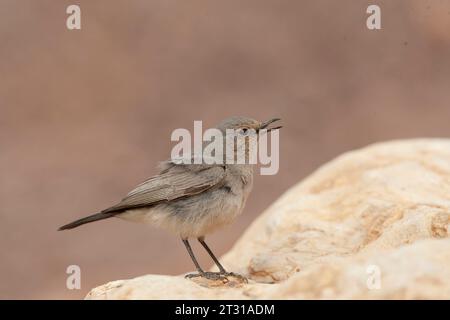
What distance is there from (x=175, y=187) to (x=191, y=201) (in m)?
0.17

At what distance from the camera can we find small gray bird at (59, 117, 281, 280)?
16.5 ft

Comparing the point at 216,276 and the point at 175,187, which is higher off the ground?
the point at 175,187

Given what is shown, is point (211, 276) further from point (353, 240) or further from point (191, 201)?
point (353, 240)

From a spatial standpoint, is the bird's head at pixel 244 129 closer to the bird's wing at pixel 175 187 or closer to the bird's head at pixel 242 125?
the bird's head at pixel 242 125

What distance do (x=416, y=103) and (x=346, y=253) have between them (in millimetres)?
14229

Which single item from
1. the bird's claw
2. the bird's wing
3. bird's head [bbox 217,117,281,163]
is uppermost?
bird's head [bbox 217,117,281,163]

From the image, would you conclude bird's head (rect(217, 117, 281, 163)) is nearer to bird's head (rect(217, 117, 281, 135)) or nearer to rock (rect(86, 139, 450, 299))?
bird's head (rect(217, 117, 281, 135))

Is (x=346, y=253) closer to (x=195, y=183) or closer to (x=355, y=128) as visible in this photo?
(x=195, y=183)

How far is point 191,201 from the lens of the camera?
5.11 metres

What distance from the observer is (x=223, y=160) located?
532 cm

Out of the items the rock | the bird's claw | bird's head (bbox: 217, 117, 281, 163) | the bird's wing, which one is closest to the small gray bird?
the bird's wing

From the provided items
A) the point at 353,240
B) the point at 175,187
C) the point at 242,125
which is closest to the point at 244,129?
the point at 242,125
